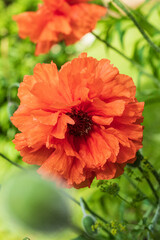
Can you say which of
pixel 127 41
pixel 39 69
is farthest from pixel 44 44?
pixel 127 41

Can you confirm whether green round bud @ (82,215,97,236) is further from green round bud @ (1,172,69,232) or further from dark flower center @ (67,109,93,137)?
green round bud @ (1,172,69,232)

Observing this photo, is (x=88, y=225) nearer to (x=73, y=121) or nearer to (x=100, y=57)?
(x=73, y=121)

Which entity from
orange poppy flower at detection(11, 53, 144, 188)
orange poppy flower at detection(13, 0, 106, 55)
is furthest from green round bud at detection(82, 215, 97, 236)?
orange poppy flower at detection(13, 0, 106, 55)

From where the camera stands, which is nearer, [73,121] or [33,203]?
[33,203]

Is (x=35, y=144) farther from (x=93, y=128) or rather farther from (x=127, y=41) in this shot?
(x=127, y=41)

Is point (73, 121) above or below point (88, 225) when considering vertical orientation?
above

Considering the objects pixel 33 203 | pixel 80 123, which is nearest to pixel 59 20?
pixel 80 123
